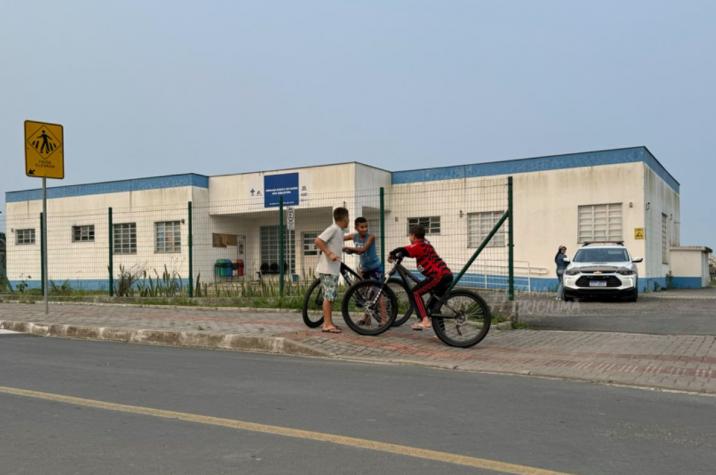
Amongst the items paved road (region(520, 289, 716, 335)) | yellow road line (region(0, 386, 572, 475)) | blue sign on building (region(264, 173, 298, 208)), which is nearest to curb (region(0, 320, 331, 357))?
yellow road line (region(0, 386, 572, 475))

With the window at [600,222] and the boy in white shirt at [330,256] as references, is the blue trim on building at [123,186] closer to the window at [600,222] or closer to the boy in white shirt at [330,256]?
the window at [600,222]

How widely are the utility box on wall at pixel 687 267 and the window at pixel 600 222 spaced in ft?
19.7

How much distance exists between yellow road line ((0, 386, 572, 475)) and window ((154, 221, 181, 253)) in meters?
23.2

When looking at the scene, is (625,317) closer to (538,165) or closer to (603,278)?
(603,278)

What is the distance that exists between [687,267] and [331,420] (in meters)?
25.2

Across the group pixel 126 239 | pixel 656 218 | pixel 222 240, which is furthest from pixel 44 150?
pixel 656 218

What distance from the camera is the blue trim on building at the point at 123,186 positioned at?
29078 millimetres

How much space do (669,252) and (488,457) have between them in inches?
993

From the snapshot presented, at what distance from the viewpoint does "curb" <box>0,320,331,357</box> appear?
28.3 feet

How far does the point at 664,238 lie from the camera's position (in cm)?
2534

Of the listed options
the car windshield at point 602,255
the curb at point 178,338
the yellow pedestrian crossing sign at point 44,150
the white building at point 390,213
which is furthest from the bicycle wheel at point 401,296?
the car windshield at point 602,255

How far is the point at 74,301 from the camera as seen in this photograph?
16.0m

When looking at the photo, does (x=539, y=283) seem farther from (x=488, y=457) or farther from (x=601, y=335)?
(x=488, y=457)

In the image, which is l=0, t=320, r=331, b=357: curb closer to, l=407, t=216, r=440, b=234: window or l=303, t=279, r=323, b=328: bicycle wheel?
l=303, t=279, r=323, b=328: bicycle wheel
